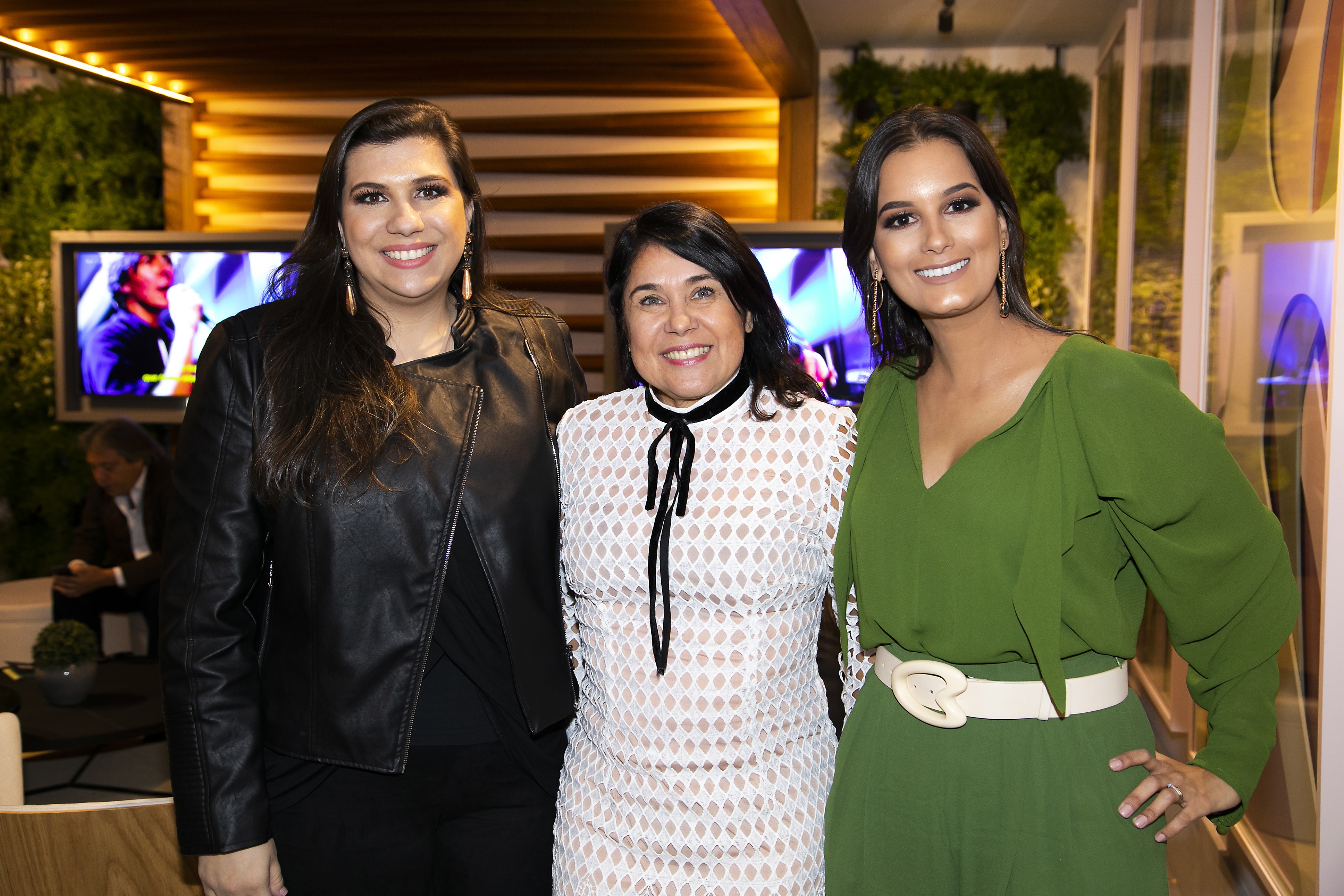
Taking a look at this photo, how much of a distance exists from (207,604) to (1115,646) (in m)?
1.43

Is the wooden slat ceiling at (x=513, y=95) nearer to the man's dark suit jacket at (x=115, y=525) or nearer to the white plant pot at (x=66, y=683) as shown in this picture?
the man's dark suit jacket at (x=115, y=525)

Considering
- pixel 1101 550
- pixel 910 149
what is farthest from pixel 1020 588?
pixel 910 149

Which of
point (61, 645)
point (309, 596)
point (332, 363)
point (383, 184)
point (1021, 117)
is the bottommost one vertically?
point (61, 645)

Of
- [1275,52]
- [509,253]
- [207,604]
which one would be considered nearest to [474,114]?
[509,253]

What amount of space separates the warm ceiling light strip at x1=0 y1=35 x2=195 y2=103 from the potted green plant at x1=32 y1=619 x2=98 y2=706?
132 inches

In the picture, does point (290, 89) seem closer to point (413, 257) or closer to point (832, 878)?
point (413, 257)

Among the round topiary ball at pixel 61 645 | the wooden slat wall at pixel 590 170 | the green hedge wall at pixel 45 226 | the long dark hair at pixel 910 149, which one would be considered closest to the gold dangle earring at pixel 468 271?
the long dark hair at pixel 910 149

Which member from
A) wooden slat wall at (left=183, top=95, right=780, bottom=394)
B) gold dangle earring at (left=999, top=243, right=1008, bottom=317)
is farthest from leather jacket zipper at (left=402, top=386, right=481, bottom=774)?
wooden slat wall at (left=183, top=95, right=780, bottom=394)

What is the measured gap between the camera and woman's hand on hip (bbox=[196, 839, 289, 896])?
1.59 metres

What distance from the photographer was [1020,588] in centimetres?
145

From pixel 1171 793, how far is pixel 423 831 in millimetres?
1194

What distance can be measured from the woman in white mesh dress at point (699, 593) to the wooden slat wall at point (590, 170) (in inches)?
178

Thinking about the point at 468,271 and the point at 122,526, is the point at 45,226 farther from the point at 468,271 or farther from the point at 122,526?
the point at 468,271

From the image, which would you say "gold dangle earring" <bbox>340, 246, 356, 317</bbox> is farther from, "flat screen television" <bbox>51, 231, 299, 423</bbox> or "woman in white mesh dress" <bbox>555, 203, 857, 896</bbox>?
"flat screen television" <bbox>51, 231, 299, 423</bbox>
